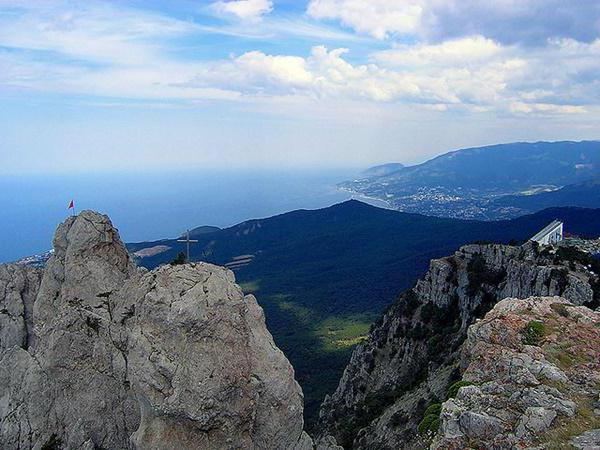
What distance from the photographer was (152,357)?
15.8 metres

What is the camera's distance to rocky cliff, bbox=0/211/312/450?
15.6 meters

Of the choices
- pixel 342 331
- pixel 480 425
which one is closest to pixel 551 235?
pixel 342 331

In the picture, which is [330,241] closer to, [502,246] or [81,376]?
[502,246]

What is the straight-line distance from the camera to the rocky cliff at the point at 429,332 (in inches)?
1195

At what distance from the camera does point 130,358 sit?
1634cm

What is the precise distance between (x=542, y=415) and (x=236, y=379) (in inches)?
337

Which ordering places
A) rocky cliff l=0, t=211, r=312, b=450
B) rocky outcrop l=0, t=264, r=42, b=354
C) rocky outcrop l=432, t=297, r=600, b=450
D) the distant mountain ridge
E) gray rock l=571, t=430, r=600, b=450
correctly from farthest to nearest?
the distant mountain ridge → rocky outcrop l=0, t=264, r=42, b=354 → rocky cliff l=0, t=211, r=312, b=450 → rocky outcrop l=432, t=297, r=600, b=450 → gray rock l=571, t=430, r=600, b=450

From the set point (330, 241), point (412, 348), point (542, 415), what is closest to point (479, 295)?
point (412, 348)

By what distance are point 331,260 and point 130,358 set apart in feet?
383

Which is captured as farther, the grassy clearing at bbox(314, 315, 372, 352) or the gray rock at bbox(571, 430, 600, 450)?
the grassy clearing at bbox(314, 315, 372, 352)

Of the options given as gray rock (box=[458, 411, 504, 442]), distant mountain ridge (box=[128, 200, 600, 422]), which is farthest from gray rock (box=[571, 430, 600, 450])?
distant mountain ridge (box=[128, 200, 600, 422])

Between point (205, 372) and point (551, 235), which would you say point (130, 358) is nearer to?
point (205, 372)

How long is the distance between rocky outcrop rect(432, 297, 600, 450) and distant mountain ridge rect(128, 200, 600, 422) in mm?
39507

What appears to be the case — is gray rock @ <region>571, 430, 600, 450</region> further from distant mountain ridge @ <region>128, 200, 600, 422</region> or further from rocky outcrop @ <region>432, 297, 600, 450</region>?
distant mountain ridge @ <region>128, 200, 600, 422</region>
